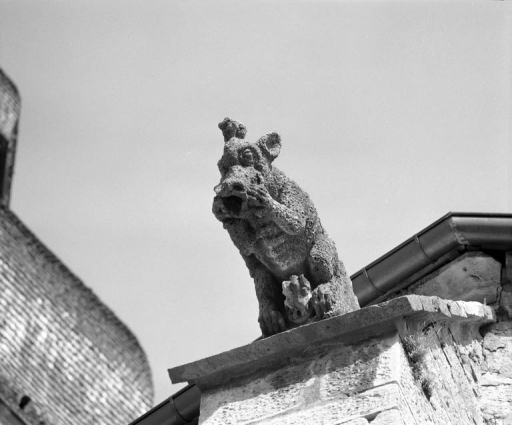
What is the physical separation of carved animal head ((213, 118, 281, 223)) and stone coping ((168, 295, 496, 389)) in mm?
564

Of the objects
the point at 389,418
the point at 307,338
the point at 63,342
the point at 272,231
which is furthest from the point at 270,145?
the point at 63,342

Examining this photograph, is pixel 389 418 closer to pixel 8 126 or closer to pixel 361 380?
pixel 361 380

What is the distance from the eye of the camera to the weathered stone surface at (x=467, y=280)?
820 centimetres

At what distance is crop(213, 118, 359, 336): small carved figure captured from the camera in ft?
23.0

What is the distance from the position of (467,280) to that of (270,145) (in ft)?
5.13

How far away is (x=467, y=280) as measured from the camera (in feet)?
27.2

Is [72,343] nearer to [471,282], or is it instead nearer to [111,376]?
[111,376]

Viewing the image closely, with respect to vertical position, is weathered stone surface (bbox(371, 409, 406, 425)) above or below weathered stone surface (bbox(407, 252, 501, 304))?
below

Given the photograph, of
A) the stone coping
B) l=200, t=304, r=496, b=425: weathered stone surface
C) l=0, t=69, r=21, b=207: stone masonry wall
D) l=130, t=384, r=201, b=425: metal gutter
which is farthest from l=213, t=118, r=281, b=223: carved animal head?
l=0, t=69, r=21, b=207: stone masonry wall

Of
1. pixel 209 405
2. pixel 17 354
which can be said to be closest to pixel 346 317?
pixel 209 405

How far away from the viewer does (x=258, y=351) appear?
23.2 feet

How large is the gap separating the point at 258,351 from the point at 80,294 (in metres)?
22.4

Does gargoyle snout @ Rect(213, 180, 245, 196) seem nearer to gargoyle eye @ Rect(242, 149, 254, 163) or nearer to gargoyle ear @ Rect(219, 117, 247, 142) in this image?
gargoyle eye @ Rect(242, 149, 254, 163)

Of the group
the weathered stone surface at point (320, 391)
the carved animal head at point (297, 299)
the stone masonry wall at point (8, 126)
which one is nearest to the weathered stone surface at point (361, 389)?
the weathered stone surface at point (320, 391)
